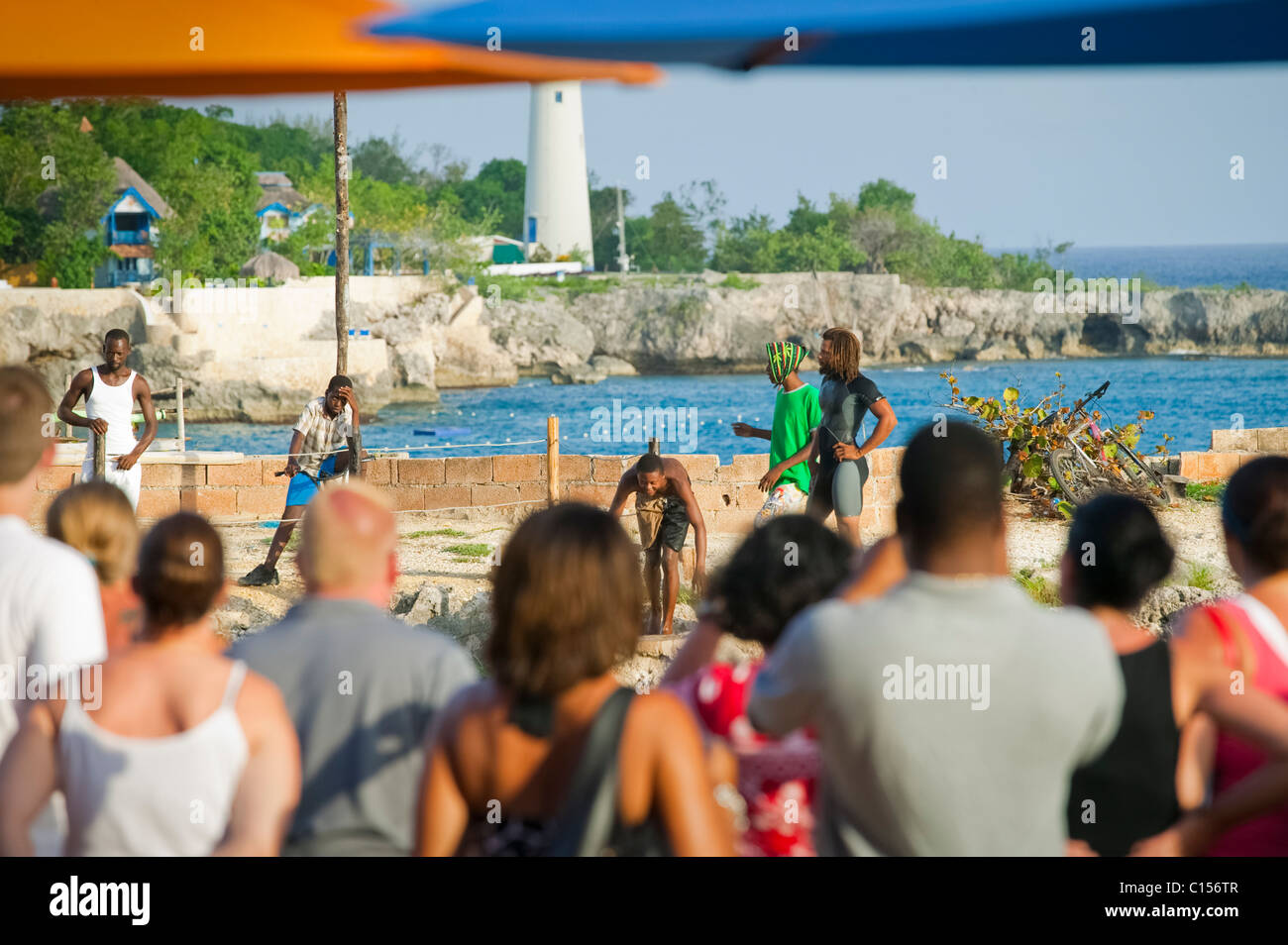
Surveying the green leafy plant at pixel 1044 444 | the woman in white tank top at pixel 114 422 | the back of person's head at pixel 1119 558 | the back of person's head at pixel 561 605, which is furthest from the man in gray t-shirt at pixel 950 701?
the green leafy plant at pixel 1044 444

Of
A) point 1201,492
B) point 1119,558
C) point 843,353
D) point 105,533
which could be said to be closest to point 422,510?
point 843,353

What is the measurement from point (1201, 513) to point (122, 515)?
10148 mm

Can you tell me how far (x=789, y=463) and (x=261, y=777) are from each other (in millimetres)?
5346

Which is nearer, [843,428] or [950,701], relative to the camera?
[950,701]

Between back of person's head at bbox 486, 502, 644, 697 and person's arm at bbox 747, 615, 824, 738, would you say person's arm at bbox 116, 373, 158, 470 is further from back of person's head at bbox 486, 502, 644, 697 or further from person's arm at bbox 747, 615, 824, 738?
person's arm at bbox 747, 615, 824, 738

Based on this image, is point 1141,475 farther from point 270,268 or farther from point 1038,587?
point 270,268

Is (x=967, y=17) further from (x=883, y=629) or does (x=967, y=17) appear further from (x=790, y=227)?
(x=790, y=227)

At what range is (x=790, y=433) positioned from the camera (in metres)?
7.48

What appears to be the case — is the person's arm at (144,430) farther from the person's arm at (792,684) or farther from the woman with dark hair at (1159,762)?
the woman with dark hair at (1159,762)

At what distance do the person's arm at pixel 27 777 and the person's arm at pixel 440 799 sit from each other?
742 mm

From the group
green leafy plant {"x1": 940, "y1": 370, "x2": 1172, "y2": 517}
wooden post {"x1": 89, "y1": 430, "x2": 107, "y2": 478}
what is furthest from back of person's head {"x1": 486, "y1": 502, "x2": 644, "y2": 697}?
green leafy plant {"x1": 940, "y1": 370, "x2": 1172, "y2": 517}

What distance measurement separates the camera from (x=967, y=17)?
9.12ft
